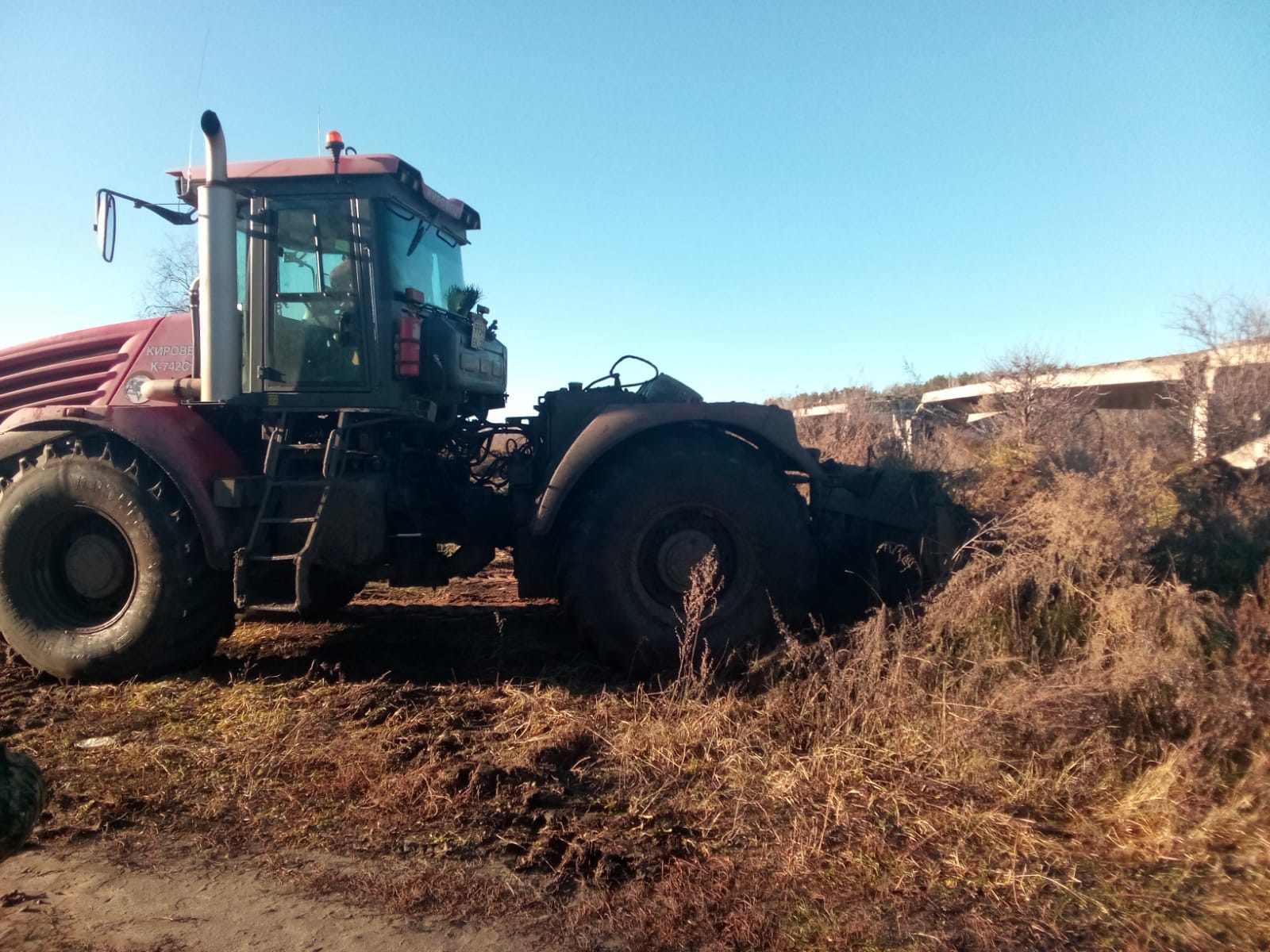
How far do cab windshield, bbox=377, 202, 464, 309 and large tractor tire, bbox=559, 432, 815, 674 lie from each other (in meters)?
1.87

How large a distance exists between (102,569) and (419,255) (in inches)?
106

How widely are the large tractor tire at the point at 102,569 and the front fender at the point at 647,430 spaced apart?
6.62 ft

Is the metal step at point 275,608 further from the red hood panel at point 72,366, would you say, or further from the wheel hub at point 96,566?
the red hood panel at point 72,366

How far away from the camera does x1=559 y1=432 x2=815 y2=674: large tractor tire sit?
15.3ft

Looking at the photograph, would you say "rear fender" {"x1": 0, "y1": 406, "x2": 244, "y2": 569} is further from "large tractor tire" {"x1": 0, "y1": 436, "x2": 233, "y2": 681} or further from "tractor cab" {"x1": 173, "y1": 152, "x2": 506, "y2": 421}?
"tractor cab" {"x1": 173, "y1": 152, "x2": 506, "y2": 421}

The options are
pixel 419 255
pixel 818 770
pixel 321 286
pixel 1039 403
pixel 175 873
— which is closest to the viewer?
pixel 175 873

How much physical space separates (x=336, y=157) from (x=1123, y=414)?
7.43 m

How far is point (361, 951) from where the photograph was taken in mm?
2432

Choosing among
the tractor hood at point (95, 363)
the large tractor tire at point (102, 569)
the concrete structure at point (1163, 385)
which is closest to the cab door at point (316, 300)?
the tractor hood at point (95, 363)

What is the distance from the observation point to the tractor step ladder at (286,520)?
4594mm

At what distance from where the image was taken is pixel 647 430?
4.87 meters

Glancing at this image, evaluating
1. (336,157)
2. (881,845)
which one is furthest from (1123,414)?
(336,157)

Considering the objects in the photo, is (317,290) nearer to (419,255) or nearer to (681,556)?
(419,255)

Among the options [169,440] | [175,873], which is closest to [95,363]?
[169,440]
